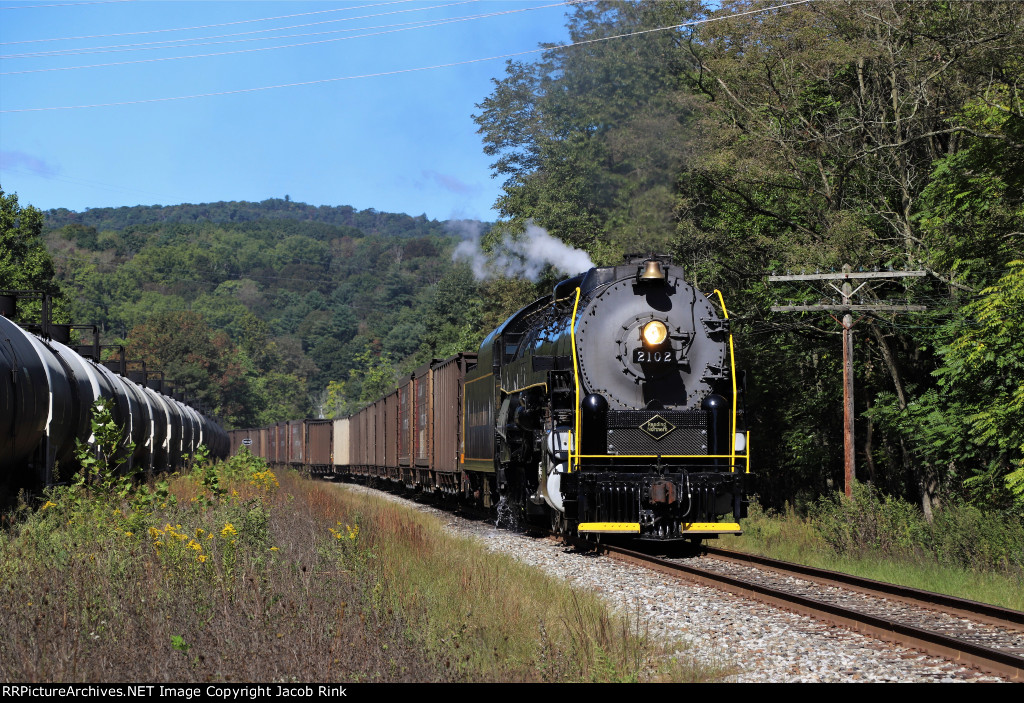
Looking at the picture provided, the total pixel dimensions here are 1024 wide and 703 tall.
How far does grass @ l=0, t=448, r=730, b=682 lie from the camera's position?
265 inches

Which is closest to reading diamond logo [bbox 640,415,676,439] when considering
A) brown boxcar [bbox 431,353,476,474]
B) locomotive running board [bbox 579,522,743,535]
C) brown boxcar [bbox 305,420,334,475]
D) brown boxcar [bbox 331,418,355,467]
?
locomotive running board [bbox 579,522,743,535]

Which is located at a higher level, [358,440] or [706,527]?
[358,440]

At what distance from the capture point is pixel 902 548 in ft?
51.9

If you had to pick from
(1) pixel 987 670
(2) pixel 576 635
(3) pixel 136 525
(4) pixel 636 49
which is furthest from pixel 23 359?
(4) pixel 636 49

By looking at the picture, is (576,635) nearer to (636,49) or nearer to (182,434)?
(182,434)

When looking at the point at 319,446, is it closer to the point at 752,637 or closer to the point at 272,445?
the point at 272,445

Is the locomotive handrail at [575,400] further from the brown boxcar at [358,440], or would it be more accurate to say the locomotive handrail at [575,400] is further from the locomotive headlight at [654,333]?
the brown boxcar at [358,440]

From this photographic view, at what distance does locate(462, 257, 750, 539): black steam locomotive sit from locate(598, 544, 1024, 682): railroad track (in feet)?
2.90

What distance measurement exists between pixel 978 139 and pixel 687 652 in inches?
610

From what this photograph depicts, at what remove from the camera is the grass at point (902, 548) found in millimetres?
12336

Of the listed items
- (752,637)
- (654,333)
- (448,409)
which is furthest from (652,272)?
(448,409)

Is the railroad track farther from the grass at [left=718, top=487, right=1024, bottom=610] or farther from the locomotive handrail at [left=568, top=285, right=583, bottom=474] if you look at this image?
the locomotive handrail at [left=568, top=285, right=583, bottom=474]

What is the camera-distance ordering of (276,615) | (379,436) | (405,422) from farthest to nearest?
(379,436), (405,422), (276,615)

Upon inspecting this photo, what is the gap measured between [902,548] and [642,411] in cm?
488
